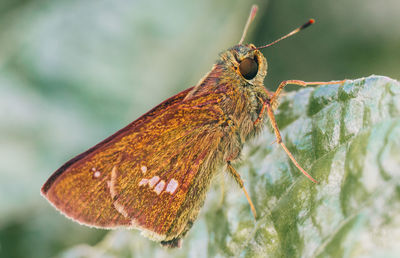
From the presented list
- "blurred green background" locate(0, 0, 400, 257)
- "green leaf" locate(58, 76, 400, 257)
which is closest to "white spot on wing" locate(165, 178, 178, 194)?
"green leaf" locate(58, 76, 400, 257)

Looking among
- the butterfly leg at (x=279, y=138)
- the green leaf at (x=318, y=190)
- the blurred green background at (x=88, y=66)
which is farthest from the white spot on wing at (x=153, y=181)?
the blurred green background at (x=88, y=66)

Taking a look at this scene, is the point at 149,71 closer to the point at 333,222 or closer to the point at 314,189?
the point at 314,189

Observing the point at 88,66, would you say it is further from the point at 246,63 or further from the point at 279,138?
the point at 279,138

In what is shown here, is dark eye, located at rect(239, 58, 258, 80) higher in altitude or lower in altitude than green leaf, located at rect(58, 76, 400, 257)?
higher

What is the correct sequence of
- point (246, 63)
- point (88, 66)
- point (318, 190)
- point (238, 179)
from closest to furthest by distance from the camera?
point (318, 190)
point (238, 179)
point (246, 63)
point (88, 66)

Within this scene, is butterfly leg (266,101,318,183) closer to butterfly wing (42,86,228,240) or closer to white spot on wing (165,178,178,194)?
butterfly wing (42,86,228,240)

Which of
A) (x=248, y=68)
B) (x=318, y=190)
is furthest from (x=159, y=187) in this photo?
(x=318, y=190)

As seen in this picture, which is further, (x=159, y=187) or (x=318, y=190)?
(x=159, y=187)

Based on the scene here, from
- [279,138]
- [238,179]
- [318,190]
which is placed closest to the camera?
[318,190]

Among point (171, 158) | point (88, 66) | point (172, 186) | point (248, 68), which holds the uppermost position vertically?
point (88, 66)
